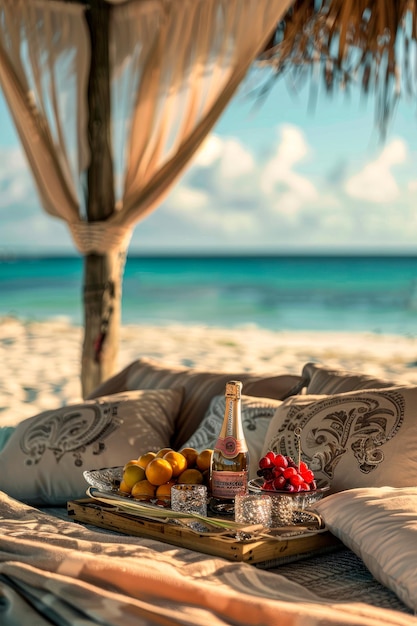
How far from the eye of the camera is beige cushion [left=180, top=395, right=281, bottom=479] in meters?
2.85

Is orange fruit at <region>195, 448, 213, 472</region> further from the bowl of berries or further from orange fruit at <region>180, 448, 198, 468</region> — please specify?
the bowl of berries

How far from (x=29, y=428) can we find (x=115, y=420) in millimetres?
282

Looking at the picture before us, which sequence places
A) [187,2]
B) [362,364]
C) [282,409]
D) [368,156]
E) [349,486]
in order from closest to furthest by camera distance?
[349,486]
[282,409]
[187,2]
[362,364]
[368,156]

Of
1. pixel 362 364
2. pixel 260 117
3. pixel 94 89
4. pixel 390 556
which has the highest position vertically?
pixel 260 117

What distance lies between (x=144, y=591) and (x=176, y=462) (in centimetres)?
62

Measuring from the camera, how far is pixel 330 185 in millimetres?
16469

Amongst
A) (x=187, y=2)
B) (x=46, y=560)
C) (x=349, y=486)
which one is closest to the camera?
(x=46, y=560)

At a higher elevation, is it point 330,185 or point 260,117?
point 260,117

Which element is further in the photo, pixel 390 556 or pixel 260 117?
pixel 260 117

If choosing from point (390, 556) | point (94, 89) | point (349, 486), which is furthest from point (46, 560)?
point (94, 89)

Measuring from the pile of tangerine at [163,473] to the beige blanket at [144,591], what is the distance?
310mm

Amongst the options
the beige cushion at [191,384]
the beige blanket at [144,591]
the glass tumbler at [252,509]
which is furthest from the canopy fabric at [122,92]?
the beige blanket at [144,591]

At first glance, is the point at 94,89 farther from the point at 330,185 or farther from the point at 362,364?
the point at 330,185

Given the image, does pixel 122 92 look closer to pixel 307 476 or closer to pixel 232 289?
pixel 307 476
